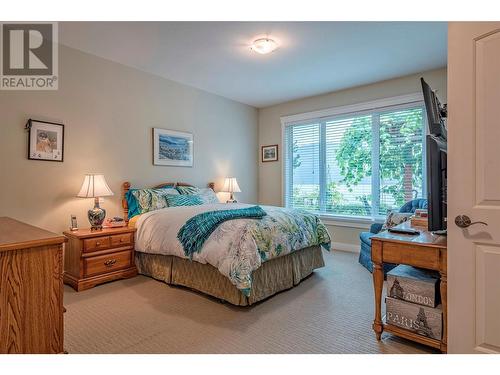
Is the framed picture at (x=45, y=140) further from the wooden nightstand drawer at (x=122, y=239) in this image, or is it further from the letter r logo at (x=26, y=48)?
the wooden nightstand drawer at (x=122, y=239)

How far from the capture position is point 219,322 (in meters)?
2.22

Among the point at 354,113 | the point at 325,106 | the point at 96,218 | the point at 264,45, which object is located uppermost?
the point at 264,45

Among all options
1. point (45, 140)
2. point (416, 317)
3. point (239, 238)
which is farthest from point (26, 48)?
point (416, 317)

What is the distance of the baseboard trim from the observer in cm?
444

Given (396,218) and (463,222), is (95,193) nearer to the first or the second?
(463,222)

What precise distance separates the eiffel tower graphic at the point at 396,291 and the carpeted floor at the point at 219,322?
0.32 meters

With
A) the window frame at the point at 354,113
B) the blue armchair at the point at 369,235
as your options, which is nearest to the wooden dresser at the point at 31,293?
the blue armchair at the point at 369,235

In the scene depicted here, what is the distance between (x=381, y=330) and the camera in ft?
6.30

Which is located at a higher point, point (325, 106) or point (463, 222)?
point (325, 106)

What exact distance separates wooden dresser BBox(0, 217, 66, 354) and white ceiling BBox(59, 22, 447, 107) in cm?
225

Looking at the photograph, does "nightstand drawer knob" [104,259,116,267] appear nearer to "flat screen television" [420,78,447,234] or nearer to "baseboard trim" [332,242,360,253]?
"flat screen television" [420,78,447,234]

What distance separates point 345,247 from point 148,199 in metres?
3.10
